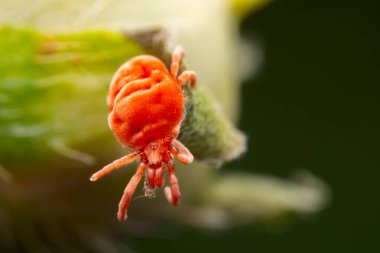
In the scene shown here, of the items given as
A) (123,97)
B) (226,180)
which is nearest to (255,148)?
(226,180)

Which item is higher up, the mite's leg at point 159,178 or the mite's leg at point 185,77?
the mite's leg at point 185,77

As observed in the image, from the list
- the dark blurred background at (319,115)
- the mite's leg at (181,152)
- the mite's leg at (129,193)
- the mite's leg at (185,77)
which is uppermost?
the dark blurred background at (319,115)

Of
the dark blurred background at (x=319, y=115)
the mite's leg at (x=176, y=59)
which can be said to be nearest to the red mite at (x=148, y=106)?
the mite's leg at (x=176, y=59)

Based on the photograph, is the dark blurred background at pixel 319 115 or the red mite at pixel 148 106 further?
the dark blurred background at pixel 319 115

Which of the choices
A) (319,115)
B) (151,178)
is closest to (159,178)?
(151,178)

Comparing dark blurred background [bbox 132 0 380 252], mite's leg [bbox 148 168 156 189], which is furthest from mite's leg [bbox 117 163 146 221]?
dark blurred background [bbox 132 0 380 252]

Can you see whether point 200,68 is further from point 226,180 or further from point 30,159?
point 226,180

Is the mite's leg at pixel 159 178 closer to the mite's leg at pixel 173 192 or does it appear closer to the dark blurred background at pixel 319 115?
the mite's leg at pixel 173 192
